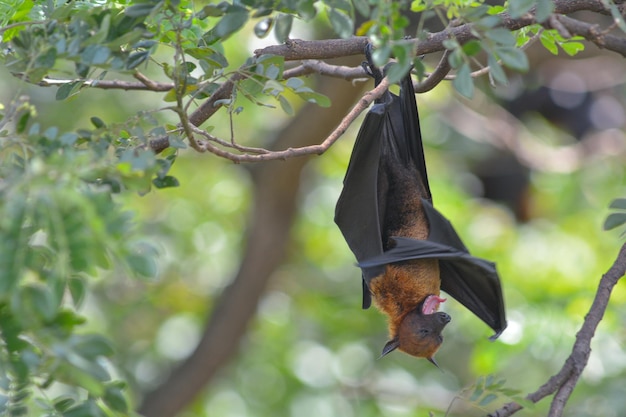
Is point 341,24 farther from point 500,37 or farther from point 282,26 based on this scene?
point 500,37

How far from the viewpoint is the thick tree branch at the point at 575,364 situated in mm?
2631

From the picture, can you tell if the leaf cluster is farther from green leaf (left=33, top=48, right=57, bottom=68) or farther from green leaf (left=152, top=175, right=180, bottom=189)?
green leaf (left=152, top=175, right=180, bottom=189)

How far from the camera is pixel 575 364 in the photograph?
2.75 meters

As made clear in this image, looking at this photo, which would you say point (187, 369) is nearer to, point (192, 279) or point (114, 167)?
point (192, 279)

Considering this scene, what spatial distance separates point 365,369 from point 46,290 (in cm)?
697

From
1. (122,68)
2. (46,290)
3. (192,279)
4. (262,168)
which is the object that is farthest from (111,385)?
(192,279)

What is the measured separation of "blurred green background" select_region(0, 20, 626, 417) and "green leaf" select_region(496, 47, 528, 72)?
502 cm

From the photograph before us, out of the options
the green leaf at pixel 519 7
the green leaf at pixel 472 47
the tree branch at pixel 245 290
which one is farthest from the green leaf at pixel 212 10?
the tree branch at pixel 245 290

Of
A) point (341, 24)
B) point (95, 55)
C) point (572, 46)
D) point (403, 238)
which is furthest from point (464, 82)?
point (403, 238)

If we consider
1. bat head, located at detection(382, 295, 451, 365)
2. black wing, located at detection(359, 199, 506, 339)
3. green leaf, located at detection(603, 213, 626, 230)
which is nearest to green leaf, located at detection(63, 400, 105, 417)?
black wing, located at detection(359, 199, 506, 339)

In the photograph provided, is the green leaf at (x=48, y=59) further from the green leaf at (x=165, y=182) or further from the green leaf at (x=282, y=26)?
the green leaf at (x=282, y=26)

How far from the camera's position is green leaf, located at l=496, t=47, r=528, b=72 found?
75.1 inches

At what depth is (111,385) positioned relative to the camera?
1751 mm

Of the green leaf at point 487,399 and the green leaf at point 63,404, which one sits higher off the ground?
the green leaf at point 63,404
